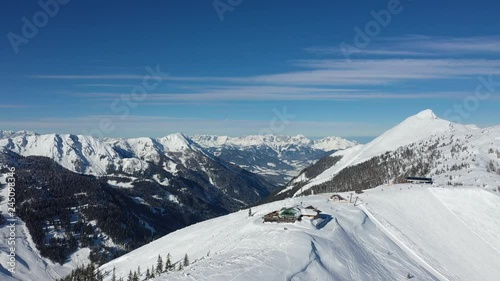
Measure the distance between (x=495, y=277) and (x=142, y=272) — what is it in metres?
48.8

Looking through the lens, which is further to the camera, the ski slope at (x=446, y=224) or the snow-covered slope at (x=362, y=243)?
the ski slope at (x=446, y=224)

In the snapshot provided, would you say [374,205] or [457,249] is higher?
[374,205]

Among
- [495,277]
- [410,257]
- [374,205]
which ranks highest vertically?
[374,205]

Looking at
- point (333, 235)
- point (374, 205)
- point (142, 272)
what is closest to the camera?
point (333, 235)

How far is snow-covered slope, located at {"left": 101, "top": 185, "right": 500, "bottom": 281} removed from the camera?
35.8m

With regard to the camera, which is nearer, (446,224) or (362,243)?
(362,243)

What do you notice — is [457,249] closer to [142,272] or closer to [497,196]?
[497,196]

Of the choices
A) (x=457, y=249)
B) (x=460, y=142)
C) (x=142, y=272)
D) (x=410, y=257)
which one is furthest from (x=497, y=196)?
(x=460, y=142)

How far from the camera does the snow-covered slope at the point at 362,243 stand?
3578 centimetres

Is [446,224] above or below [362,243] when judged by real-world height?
below

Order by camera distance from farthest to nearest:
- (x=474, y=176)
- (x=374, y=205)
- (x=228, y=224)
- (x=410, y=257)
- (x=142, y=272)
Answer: (x=474, y=176)
(x=374, y=205)
(x=228, y=224)
(x=142, y=272)
(x=410, y=257)

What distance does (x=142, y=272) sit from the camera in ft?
191

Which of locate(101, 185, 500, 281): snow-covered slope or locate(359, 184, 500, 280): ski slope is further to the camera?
locate(359, 184, 500, 280): ski slope

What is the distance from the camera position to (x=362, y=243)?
5181cm
